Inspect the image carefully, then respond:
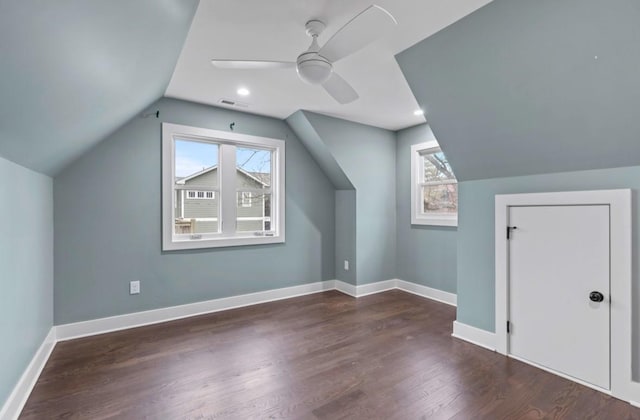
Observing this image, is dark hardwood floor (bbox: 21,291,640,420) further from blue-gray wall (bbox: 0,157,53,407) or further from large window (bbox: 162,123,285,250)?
large window (bbox: 162,123,285,250)

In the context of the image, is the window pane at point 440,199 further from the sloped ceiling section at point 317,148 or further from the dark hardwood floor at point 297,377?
the dark hardwood floor at point 297,377

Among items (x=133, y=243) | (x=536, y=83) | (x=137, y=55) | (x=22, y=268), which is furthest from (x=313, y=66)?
(x=133, y=243)

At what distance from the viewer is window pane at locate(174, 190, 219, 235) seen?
356 cm

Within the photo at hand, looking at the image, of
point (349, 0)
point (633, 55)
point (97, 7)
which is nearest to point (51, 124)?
point (97, 7)

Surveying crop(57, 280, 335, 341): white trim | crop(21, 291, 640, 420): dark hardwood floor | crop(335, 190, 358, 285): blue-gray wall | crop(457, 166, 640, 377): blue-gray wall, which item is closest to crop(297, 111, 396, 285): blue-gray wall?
crop(335, 190, 358, 285): blue-gray wall

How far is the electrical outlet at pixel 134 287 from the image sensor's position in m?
3.17

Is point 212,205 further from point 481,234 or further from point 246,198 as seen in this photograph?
point 481,234

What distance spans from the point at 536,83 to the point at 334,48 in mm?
1294

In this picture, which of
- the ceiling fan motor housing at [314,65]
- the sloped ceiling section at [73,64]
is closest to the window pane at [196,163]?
the sloped ceiling section at [73,64]

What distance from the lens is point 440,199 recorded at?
13.8 feet

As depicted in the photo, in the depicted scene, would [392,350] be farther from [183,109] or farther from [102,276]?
[183,109]

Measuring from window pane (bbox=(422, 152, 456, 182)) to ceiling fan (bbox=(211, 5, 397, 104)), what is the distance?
240cm

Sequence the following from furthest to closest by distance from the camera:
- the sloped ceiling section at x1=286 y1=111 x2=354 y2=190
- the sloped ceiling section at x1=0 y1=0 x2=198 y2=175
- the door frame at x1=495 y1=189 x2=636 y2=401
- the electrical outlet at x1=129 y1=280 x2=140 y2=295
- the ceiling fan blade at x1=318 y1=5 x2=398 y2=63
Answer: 1. the sloped ceiling section at x1=286 y1=111 x2=354 y2=190
2. the electrical outlet at x1=129 y1=280 x2=140 y2=295
3. the door frame at x1=495 y1=189 x2=636 y2=401
4. the ceiling fan blade at x1=318 y1=5 x2=398 y2=63
5. the sloped ceiling section at x1=0 y1=0 x2=198 y2=175

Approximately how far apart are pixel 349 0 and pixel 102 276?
326 cm
